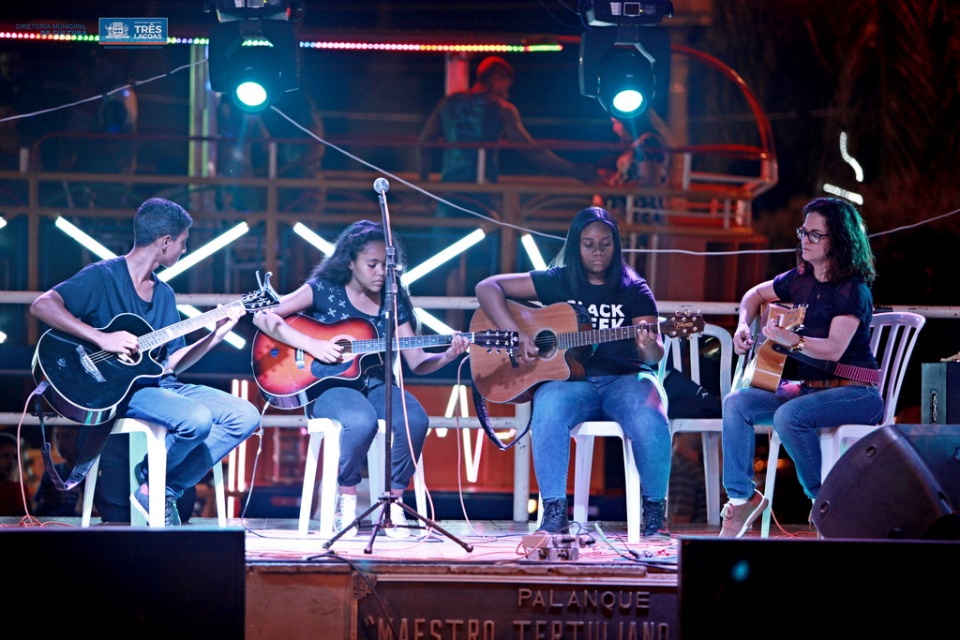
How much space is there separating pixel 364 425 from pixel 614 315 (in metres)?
1.11

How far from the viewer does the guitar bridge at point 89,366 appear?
14.1 feet

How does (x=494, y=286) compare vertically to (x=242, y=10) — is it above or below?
below

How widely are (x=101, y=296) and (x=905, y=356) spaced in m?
3.36

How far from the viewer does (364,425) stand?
4.48 meters

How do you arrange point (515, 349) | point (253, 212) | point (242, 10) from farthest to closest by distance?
point (253, 212)
point (242, 10)
point (515, 349)

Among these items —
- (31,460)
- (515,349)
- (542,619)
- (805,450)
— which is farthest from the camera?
(31,460)

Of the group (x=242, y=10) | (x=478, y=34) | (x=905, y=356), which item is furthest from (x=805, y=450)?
(x=478, y=34)

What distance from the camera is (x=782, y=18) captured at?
30.5ft

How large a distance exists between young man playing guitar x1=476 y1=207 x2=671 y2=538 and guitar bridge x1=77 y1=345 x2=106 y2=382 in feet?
5.15

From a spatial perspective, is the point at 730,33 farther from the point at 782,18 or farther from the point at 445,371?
the point at 445,371

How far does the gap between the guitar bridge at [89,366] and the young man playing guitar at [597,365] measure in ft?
5.15

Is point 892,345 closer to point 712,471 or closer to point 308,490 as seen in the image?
point 712,471

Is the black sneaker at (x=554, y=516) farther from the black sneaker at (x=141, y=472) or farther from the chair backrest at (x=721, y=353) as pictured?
the black sneaker at (x=141, y=472)

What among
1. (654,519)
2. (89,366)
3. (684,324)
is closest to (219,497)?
(89,366)
